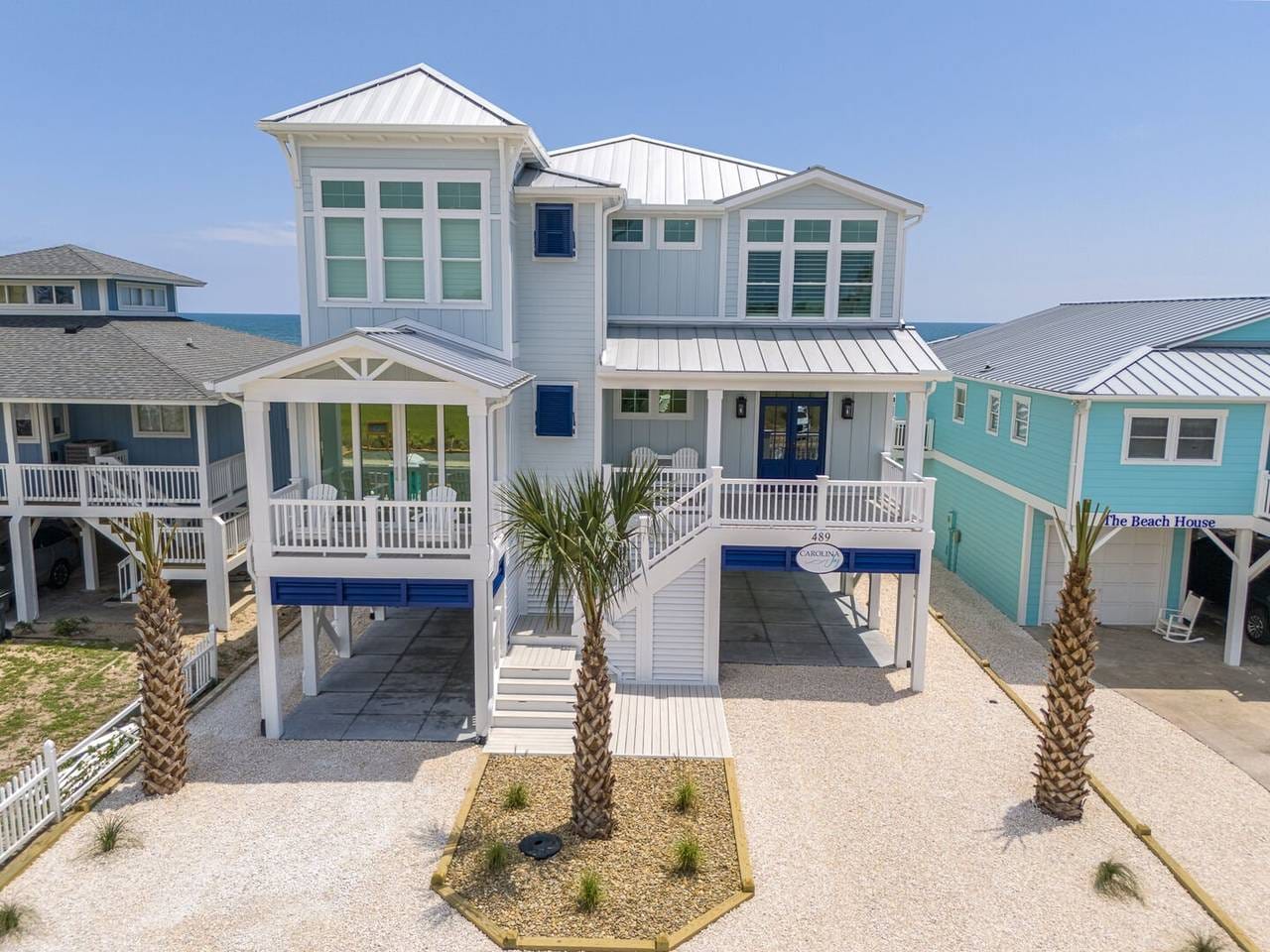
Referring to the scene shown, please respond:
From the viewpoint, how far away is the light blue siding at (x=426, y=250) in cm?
1423

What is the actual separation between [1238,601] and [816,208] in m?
11.1

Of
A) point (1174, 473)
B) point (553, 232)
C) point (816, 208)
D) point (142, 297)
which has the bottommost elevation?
point (1174, 473)

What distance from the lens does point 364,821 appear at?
417 inches

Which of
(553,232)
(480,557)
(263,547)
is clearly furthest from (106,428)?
(480,557)

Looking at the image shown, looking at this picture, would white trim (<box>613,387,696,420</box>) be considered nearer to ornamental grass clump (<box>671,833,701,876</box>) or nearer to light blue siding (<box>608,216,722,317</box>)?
light blue siding (<box>608,216,722,317</box>)

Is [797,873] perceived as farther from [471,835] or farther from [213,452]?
[213,452]

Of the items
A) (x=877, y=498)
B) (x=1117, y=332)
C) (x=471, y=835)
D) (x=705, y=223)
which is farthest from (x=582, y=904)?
(x=1117, y=332)

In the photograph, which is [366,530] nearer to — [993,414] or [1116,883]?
[1116,883]

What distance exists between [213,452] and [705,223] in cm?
1198

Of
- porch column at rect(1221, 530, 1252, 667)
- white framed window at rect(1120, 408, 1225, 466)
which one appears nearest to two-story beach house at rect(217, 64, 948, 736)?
white framed window at rect(1120, 408, 1225, 466)

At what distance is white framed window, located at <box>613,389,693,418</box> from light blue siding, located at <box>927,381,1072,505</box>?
7.39 metres

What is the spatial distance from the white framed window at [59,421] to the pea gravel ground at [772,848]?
9.54m

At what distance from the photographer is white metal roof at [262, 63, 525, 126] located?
1387 centimetres

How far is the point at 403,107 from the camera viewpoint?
14.3 m
